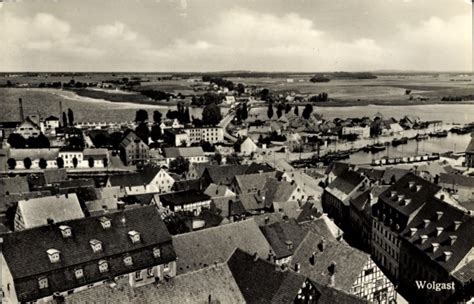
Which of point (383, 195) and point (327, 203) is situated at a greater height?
point (383, 195)

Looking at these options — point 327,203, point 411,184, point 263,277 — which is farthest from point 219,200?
point 263,277

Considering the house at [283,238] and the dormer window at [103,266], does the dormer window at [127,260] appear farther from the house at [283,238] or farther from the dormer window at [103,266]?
the house at [283,238]

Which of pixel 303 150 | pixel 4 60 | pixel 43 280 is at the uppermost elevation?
pixel 4 60

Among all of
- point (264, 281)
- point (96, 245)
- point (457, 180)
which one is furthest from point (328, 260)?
point (457, 180)

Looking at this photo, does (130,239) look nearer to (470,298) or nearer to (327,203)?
(470,298)

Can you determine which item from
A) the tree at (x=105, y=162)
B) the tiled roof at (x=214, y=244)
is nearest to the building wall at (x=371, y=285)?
the tiled roof at (x=214, y=244)

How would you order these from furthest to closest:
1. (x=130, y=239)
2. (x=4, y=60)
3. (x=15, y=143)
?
(x=15, y=143) → (x=4, y=60) → (x=130, y=239)

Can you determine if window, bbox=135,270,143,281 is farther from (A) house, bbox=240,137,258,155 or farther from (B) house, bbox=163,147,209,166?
(A) house, bbox=240,137,258,155

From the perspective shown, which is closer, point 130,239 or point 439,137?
point 130,239
